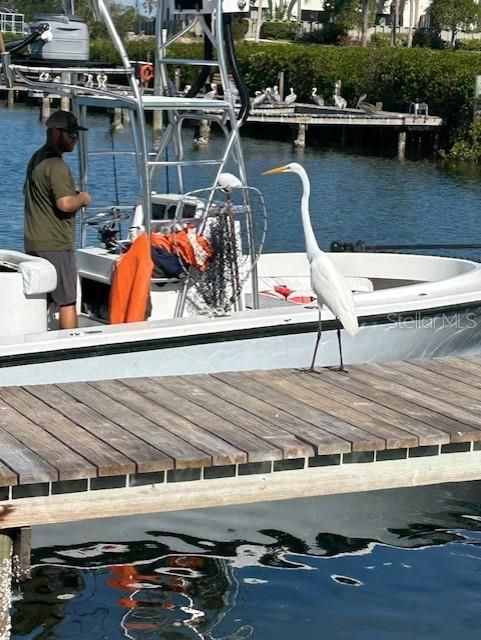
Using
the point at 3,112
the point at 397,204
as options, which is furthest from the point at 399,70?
the point at 397,204

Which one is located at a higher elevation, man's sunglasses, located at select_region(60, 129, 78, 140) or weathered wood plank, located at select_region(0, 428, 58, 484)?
man's sunglasses, located at select_region(60, 129, 78, 140)

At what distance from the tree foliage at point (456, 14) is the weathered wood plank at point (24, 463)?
246 ft

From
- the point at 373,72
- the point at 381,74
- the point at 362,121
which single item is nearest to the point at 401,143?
the point at 362,121

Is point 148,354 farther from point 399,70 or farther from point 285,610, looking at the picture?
point 399,70

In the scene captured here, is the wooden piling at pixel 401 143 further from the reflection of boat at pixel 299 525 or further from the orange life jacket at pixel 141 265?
the reflection of boat at pixel 299 525

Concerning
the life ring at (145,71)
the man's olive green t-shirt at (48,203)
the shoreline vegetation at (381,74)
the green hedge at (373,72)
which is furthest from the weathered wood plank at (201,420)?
the green hedge at (373,72)

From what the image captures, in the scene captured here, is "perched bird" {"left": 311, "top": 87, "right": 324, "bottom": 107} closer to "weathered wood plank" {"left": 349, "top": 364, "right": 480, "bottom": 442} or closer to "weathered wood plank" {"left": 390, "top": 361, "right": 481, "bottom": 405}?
"weathered wood plank" {"left": 390, "top": 361, "right": 481, "bottom": 405}

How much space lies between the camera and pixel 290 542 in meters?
7.85

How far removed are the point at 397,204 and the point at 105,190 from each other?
945 centimetres

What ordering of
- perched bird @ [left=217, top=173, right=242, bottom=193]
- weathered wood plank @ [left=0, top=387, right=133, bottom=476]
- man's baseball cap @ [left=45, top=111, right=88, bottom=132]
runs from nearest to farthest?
weathered wood plank @ [left=0, top=387, right=133, bottom=476], man's baseball cap @ [left=45, top=111, right=88, bottom=132], perched bird @ [left=217, top=173, right=242, bottom=193]

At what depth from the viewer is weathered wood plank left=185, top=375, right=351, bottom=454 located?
22.0 feet

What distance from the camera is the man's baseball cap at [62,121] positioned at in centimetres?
821

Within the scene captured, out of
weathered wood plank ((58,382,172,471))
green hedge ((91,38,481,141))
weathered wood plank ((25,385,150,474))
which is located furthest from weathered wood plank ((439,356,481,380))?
green hedge ((91,38,481,141))

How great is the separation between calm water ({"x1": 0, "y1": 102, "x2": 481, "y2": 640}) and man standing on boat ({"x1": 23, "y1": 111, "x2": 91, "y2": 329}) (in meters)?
1.57
